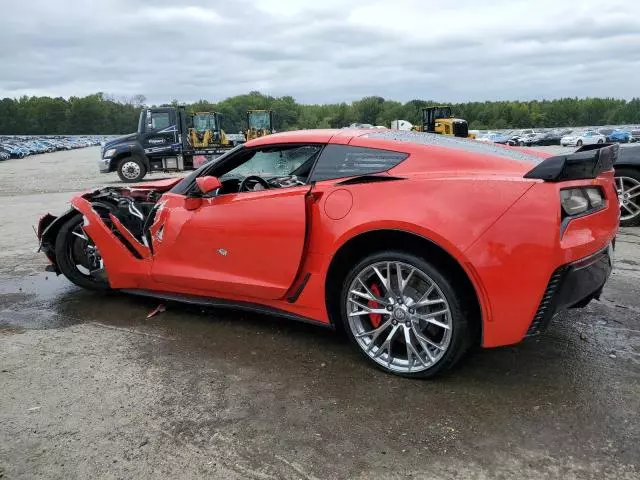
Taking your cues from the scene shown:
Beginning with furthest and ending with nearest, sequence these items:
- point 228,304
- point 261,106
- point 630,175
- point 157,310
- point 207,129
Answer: point 261,106 < point 207,129 < point 630,175 < point 157,310 < point 228,304

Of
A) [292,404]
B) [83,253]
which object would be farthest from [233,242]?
[83,253]

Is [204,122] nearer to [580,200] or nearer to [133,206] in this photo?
[133,206]

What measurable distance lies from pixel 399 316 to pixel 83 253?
3.16 m

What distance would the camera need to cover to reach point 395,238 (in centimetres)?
317

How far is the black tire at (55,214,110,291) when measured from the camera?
16.0 feet

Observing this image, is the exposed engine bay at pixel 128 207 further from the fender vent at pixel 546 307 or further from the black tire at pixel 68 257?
the fender vent at pixel 546 307

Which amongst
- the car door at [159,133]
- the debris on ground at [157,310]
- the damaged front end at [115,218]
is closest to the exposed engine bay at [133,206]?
the damaged front end at [115,218]

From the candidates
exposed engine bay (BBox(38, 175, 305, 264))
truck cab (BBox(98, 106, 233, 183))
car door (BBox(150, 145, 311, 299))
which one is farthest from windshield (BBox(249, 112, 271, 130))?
car door (BBox(150, 145, 311, 299))

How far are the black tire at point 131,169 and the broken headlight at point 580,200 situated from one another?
62.8ft

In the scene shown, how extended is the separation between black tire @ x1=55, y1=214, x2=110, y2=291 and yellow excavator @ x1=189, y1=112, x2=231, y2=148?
22997mm

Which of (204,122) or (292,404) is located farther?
(204,122)

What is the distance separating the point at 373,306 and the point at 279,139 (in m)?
1.40

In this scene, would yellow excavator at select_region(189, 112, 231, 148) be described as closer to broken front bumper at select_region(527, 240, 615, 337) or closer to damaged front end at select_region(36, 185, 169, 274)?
damaged front end at select_region(36, 185, 169, 274)

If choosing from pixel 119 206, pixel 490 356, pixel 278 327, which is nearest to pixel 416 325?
pixel 490 356
